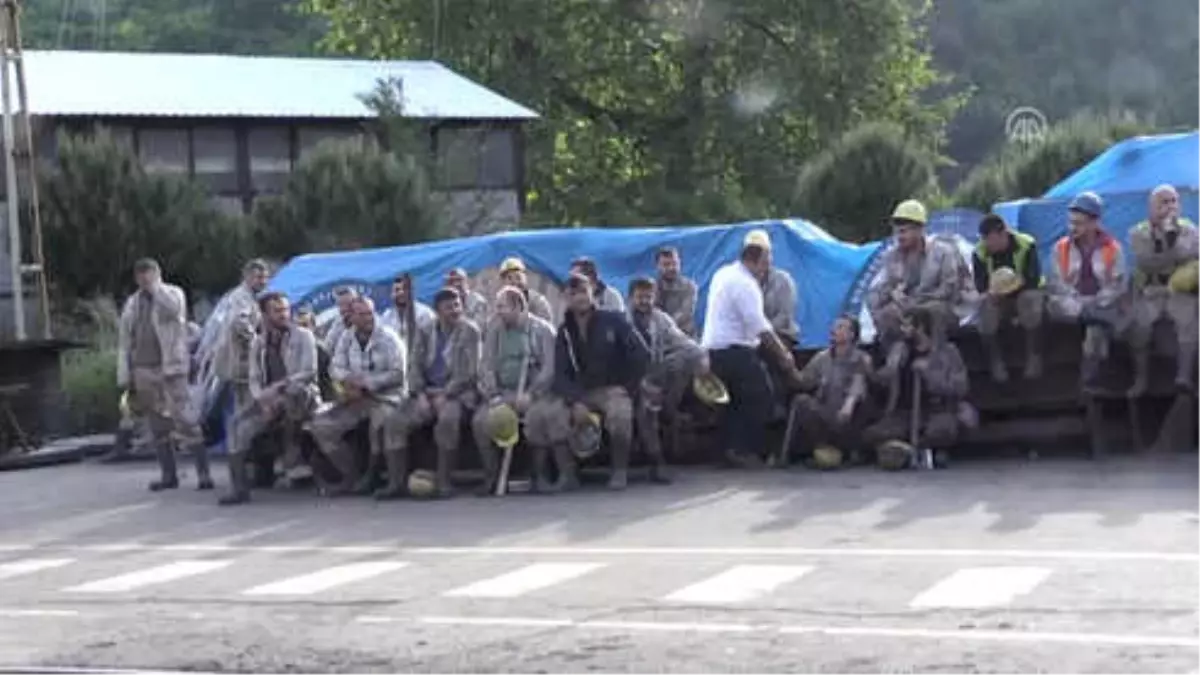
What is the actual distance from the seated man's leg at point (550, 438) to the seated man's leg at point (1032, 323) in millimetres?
3749

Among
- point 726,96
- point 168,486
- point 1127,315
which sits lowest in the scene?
point 168,486

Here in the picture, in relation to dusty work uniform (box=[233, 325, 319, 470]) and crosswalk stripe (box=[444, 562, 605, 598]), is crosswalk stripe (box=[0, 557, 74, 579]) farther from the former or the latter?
crosswalk stripe (box=[444, 562, 605, 598])

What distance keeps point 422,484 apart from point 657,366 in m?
2.21

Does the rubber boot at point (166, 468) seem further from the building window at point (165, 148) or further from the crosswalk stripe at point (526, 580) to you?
the building window at point (165, 148)

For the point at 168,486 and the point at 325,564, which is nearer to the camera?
the point at 325,564

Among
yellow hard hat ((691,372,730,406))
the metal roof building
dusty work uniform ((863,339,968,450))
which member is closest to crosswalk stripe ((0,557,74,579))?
yellow hard hat ((691,372,730,406))

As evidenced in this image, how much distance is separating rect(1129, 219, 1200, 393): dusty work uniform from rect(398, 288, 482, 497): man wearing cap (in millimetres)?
5402

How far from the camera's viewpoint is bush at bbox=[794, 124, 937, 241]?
33938mm

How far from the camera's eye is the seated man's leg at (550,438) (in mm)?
17594

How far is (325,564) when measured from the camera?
46.8 ft

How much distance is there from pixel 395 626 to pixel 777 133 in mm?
41118

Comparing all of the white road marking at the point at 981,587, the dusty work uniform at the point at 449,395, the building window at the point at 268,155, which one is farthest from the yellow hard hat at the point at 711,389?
the building window at the point at 268,155

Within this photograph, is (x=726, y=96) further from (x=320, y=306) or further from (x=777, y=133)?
(x=320, y=306)

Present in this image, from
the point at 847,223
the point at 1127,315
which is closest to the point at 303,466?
the point at 1127,315
